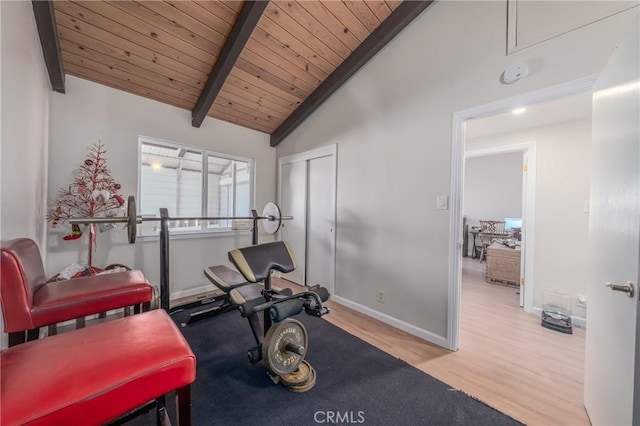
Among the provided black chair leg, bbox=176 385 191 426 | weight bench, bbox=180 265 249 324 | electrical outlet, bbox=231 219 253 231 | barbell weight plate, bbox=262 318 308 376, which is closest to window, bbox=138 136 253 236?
electrical outlet, bbox=231 219 253 231

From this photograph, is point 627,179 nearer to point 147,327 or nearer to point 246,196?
point 147,327

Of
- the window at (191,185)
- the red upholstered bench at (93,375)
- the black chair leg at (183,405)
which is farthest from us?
the window at (191,185)

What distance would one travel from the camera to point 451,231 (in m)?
2.11

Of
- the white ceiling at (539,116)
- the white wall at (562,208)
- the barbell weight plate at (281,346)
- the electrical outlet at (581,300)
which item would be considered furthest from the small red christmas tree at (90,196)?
the electrical outlet at (581,300)

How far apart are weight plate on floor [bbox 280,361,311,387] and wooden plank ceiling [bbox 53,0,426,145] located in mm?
2899

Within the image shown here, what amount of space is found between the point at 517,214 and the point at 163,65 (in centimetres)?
786

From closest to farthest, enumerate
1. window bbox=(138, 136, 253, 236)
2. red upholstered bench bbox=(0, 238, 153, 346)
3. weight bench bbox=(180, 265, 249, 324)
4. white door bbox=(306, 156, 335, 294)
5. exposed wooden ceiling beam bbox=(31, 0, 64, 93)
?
red upholstered bench bbox=(0, 238, 153, 346)
exposed wooden ceiling beam bbox=(31, 0, 64, 93)
weight bench bbox=(180, 265, 249, 324)
window bbox=(138, 136, 253, 236)
white door bbox=(306, 156, 335, 294)

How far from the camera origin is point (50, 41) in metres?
1.95

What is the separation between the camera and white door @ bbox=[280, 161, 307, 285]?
3.69m

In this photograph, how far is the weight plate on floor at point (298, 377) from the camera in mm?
1589

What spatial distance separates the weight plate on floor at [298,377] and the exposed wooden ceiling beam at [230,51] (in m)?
2.78

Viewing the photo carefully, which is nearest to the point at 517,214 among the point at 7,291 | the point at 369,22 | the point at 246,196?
the point at 369,22

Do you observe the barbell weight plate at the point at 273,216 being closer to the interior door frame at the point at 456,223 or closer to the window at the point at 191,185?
the window at the point at 191,185

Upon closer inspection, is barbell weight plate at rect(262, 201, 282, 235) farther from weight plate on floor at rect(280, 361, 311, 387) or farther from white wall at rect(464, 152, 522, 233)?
white wall at rect(464, 152, 522, 233)
